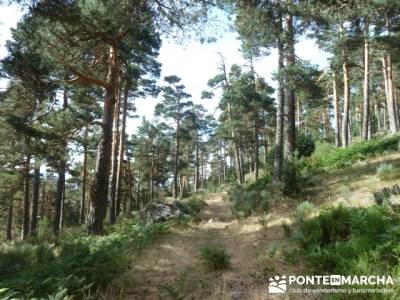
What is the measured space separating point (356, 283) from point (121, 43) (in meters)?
10.3

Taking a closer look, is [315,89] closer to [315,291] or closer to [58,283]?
[315,291]

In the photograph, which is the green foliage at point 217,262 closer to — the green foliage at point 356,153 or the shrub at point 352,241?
the shrub at point 352,241

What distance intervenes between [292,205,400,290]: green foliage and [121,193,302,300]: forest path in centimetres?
63

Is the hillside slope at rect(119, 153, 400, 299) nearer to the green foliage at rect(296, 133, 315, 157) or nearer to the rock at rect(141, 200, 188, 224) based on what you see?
the rock at rect(141, 200, 188, 224)

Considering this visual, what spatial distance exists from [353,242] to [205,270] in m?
2.96

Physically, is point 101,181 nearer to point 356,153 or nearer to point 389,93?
point 356,153

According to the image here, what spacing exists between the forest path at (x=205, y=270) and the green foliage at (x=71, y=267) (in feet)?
1.41

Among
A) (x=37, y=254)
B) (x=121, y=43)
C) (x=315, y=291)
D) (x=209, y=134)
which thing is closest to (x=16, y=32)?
(x=121, y=43)

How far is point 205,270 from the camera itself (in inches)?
256

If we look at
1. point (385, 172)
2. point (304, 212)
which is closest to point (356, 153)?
point (385, 172)

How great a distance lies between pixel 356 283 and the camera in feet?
13.3

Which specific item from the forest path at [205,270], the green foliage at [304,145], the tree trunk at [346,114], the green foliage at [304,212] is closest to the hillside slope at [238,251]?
the forest path at [205,270]

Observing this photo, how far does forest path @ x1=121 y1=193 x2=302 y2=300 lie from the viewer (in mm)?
5414

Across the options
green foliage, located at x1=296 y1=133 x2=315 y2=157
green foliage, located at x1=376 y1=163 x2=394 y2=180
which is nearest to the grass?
green foliage, located at x1=376 y1=163 x2=394 y2=180
